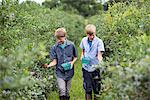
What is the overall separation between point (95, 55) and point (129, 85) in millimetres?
3738

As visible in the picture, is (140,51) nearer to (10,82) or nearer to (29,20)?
(10,82)

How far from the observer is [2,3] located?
26.7 ft

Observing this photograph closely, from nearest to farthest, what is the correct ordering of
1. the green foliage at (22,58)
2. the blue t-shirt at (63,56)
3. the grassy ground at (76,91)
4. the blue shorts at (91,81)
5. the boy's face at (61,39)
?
the green foliage at (22,58) → the boy's face at (61,39) → the blue t-shirt at (63,56) → the blue shorts at (91,81) → the grassy ground at (76,91)

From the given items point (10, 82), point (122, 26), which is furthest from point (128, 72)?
point (122, 26)

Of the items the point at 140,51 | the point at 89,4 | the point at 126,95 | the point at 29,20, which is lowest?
the point at 126,95

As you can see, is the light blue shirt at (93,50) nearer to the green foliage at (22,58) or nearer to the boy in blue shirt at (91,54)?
the boy in blue shirt at (91,54)

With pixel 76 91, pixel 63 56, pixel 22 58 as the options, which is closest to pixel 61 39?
pixel 63 56

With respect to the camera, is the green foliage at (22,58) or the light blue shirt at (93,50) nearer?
the green foliage at (22,58)

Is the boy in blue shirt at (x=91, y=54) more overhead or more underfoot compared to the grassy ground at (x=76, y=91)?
more overhead

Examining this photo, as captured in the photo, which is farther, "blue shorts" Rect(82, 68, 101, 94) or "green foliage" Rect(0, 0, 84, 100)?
"blue shorts" Rect(82, 68, 101, 94)

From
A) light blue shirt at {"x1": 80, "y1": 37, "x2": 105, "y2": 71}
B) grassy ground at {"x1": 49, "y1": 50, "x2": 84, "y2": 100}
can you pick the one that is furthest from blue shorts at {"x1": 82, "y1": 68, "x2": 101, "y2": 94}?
grassy ground at {"x1": 49, "y1": 50, "x2": 84, "y2": 100}

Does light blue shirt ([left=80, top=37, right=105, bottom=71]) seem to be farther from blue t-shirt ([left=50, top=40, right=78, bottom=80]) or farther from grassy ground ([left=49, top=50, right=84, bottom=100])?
grassy ground ([left=49, top=50, right=84, bottom=100])

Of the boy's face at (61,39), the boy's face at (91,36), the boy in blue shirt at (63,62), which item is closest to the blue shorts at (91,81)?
the boy in blue shirt at (63,62)

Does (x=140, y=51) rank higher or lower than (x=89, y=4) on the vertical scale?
lower
